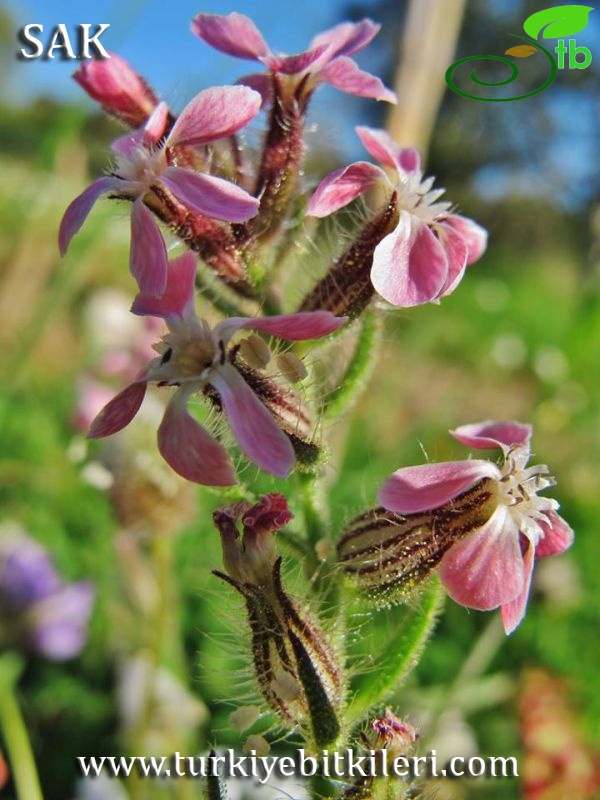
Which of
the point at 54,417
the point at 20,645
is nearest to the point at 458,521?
the point at 20,645

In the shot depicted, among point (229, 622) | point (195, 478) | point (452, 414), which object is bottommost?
point (452, 414)

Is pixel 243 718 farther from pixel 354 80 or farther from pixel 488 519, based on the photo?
pixel 354 80

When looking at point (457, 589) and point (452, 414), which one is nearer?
point (457, 589)

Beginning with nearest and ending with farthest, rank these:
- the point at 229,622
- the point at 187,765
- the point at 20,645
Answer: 1. the point at 229,622
2. the point at 187,765
3. the point at 20,645

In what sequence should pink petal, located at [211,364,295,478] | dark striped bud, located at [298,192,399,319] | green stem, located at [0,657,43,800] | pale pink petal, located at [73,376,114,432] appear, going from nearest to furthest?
pink petal, located at [211,364,295,478] → dark striped bud, located at [298,192,399,319] → green stem, located at [0,657,43,800] → pale pink petal, located at [73,376,114,432]

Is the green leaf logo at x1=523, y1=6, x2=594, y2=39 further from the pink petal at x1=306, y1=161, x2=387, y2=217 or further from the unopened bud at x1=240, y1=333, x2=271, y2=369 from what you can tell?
the unopened bud at x1=240, y1=333, x2=271, y2=369

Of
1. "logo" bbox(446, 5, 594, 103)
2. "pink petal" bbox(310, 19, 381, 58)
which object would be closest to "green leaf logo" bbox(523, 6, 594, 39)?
"logo" bbox(446, 5, 594, 103)

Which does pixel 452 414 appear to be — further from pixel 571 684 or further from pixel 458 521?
pixel 458 521
